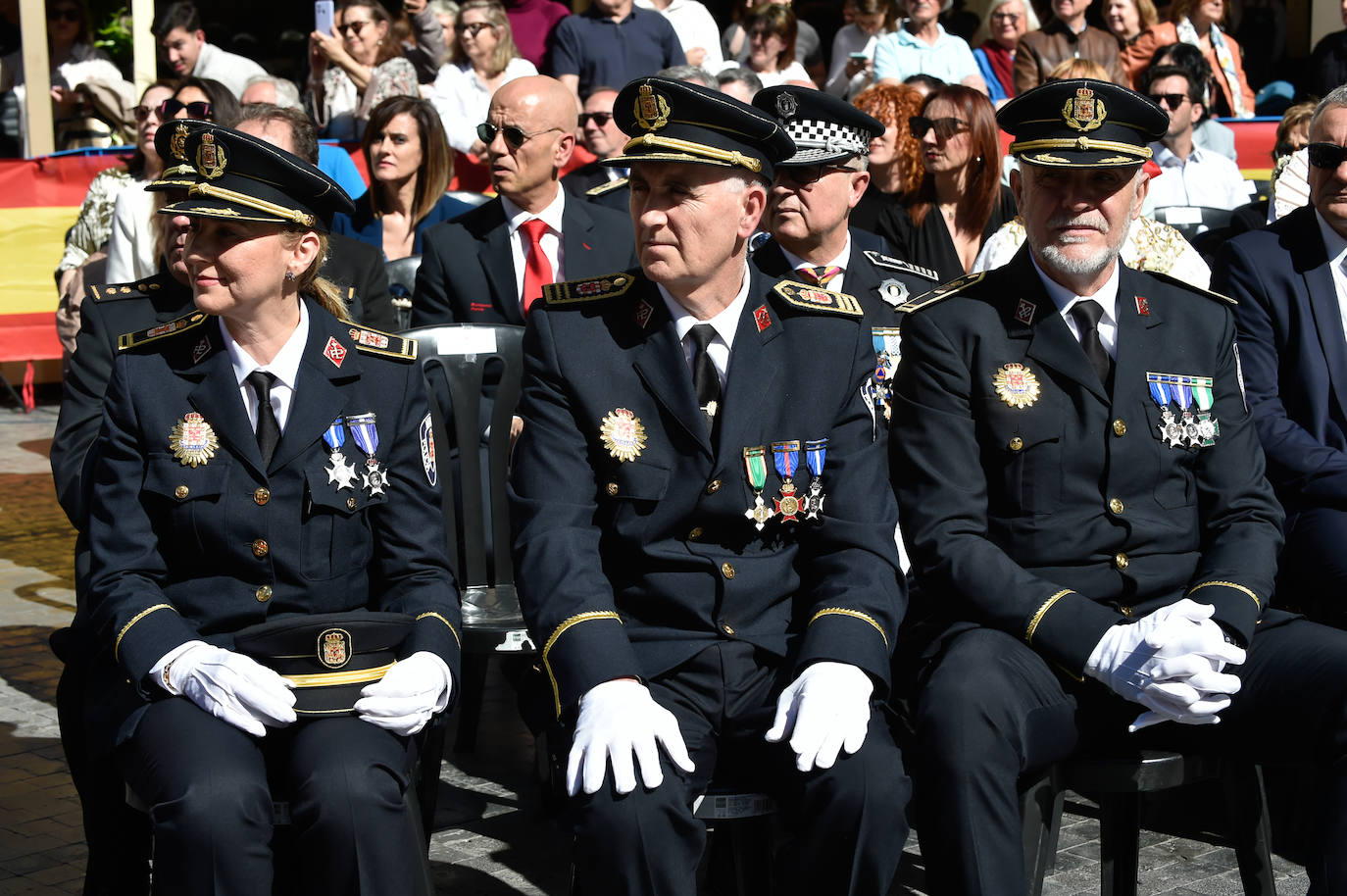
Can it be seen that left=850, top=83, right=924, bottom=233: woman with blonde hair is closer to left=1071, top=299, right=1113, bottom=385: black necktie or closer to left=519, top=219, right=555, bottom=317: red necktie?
left=519, top=219, right=555, bottom=317: red necktie

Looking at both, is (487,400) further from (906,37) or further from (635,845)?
(906,37)

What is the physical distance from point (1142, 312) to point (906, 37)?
697 centimetres

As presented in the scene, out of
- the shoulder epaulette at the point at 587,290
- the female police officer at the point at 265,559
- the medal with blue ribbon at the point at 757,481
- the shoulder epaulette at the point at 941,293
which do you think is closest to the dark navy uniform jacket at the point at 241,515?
the female police officer at the point at 265,559

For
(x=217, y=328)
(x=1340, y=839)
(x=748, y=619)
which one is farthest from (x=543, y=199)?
(x=1340, y=839)

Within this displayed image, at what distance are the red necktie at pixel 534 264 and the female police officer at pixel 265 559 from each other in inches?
71.8

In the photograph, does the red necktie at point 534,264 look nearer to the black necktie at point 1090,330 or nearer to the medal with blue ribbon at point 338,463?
the medal with blue ribbon at point 338,463

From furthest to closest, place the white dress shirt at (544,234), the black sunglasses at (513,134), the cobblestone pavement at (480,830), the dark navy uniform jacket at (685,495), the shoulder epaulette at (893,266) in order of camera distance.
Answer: the black sunglasses at (513,134), the white dress shirt at (544,234), the shoulder epaulette at (893,266), the cobblestone pavement at (480,830), the dark navy uniform jacket at (685,495)

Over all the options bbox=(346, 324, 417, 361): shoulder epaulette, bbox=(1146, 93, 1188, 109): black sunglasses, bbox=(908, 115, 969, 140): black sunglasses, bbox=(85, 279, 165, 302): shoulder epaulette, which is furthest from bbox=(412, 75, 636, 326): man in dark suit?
bbox=(1146, 93, 1188, 109): black sunglasses

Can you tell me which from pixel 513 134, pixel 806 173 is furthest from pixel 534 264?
pixel 806 173

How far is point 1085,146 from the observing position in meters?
3.63

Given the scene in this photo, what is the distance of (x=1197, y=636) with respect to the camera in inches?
127

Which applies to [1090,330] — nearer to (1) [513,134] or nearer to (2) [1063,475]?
(2) [1063,475]

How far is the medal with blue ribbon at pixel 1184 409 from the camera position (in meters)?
3.63

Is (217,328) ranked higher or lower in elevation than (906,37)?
lower
